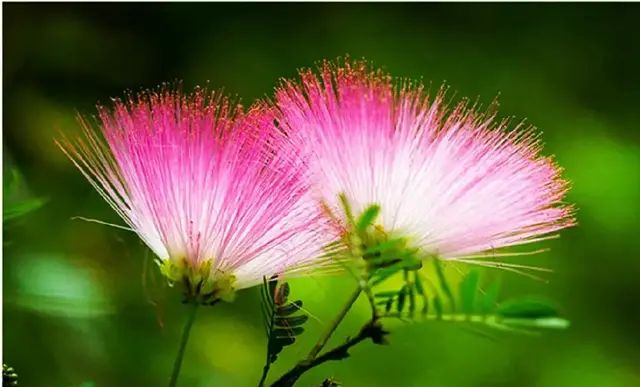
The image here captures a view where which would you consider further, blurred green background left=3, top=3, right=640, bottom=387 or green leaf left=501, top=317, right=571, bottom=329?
blurred green background left=3, top=3, right=640, bottom=387

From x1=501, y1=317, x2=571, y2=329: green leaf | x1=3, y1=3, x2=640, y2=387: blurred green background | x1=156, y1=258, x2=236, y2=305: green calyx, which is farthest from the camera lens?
x1=3, y1=3, x2=640, y2=387: blurred green background

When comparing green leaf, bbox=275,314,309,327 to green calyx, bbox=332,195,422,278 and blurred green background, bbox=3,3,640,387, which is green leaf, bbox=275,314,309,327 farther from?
blurred green background, bbox=3,3,640,387

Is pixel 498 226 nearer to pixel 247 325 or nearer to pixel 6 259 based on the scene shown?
pixel 6 259

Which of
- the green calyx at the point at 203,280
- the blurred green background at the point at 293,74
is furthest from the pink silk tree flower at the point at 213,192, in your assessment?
the blurred green background at the point at 293,74

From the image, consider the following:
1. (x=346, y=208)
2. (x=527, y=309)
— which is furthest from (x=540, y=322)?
(x=346, y=208)

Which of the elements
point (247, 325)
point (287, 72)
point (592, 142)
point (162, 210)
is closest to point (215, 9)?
point (287, 72)

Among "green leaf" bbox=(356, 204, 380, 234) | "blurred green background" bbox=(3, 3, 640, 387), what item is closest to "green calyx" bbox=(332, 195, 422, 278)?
"green leaf" bbox=(356, 204, 380, 234)

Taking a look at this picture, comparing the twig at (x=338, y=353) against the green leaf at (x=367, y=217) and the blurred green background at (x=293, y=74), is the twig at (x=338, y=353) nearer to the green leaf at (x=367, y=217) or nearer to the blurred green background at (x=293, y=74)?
the green leaf at (x=367, y=217)
